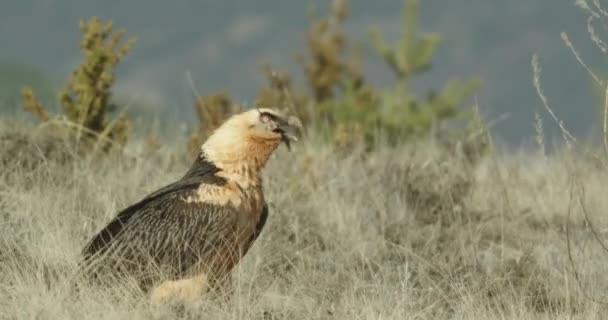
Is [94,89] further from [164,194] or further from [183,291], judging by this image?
[183,291]

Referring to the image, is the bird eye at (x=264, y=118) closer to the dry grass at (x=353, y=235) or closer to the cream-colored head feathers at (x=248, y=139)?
the cream-colored head feathers at (x=248, y=139)

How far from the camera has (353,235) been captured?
852 centimetres

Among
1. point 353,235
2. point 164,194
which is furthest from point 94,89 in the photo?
point 164,194

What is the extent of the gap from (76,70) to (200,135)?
1.01m

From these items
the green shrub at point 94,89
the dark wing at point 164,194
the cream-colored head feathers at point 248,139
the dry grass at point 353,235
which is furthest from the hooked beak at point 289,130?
the green shrub at point 94,89

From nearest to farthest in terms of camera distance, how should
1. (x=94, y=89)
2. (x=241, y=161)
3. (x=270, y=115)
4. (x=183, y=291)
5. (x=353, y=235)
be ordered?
(x=183, y=291), (x=241, y=161), (x=270, y=115), (x=353, y=235), (x=94, y=89)

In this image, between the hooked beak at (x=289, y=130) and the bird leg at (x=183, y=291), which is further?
the hooked beak at (x=289, y=130)

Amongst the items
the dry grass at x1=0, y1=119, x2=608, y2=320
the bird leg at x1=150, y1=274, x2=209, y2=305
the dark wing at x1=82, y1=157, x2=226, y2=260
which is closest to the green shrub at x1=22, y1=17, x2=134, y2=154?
the dry grass at x1=0, y1=119, x2=608, y2=320

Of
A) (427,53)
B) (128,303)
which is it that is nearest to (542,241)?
(128,303)

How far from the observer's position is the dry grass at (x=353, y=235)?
6.67 meters

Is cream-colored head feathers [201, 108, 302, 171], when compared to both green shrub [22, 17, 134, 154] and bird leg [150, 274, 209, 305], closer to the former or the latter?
bird leg [150, 274, 209, 305]

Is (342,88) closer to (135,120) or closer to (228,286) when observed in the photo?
(135,120)

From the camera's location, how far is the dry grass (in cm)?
667

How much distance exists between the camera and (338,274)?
7.82 meters
